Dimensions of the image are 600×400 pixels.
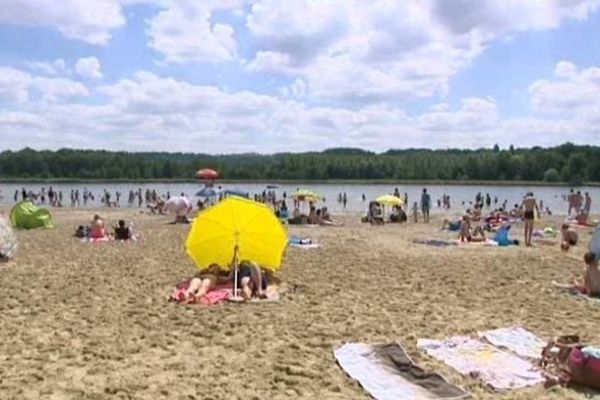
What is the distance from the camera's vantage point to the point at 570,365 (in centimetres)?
601

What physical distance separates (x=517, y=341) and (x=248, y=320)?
3.14 m

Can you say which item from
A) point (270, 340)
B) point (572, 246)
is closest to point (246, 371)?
point (270, 340)

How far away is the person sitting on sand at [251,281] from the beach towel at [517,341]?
3.36m

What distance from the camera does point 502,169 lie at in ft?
354

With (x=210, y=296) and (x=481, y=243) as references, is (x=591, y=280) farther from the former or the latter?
(x=481, y=243)

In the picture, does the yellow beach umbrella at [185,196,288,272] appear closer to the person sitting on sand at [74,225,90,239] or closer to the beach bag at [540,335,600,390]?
the beach bag at [540,335,600,390]

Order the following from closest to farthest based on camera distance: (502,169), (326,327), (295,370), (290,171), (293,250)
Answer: (295,370)
(326,327)
(293,250)
(502,169)
(290,171)

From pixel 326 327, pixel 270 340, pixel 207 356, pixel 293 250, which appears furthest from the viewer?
pixel 293 250

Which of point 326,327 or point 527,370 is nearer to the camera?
point 527,370

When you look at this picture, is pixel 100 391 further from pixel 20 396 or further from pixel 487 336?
pixel 487 336

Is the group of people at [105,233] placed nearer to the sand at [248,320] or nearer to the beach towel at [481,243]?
the sand at [248,320]

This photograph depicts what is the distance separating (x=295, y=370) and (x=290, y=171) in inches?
4457

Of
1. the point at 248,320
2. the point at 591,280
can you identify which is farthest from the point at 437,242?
the point at 248,320

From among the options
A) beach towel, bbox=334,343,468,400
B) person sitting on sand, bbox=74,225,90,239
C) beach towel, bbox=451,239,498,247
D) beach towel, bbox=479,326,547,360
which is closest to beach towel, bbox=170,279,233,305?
beach towel, bbox=334,343,468,400
